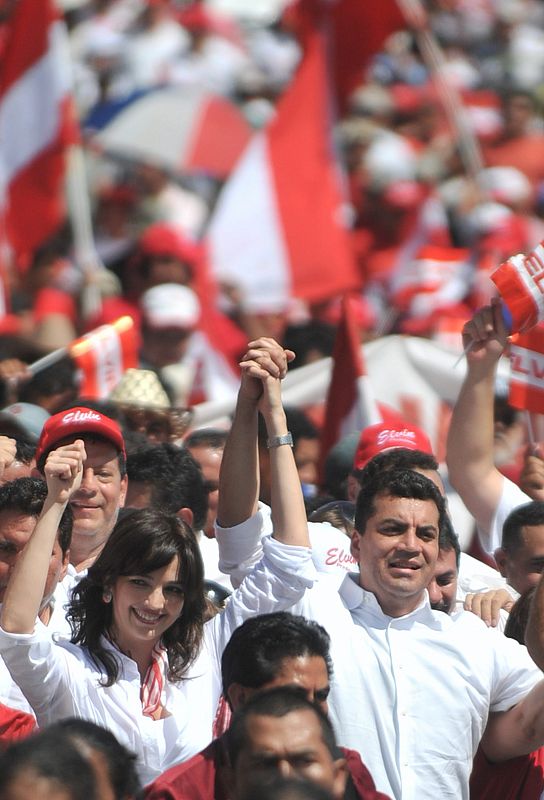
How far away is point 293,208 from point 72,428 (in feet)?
13.8

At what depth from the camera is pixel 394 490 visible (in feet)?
16.7

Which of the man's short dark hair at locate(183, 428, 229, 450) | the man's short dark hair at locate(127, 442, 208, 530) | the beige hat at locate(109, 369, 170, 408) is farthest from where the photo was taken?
the beige hat at locate(109, 369, 170, 408)

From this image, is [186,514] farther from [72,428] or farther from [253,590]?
[253,590]

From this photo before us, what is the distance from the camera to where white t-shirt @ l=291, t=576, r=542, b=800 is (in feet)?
15.7

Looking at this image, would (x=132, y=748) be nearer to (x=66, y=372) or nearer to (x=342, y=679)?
(x=342, y=679)

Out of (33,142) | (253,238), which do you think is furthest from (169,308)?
(33,142)

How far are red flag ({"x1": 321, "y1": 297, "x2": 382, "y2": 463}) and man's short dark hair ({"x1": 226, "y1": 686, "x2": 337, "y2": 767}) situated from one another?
133 inches

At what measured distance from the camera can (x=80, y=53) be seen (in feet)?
48.2

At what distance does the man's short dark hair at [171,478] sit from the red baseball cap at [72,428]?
1.37ft

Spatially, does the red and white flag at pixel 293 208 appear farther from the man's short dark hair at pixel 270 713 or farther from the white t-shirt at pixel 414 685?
the man's short dark hair at pixel 270 713

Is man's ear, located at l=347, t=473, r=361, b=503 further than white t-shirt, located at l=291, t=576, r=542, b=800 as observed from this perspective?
Yes

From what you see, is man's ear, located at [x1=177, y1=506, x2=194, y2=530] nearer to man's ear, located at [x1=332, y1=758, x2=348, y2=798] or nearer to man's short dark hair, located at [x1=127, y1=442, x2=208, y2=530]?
man's short dark hair, located at [x1=127, y1=442, x2=208, y2=530]

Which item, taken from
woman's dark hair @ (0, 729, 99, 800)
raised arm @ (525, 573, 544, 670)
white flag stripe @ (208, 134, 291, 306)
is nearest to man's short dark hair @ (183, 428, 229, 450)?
raised arm @ (525, 573, 544, 670)

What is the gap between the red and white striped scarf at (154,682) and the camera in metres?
4.70
